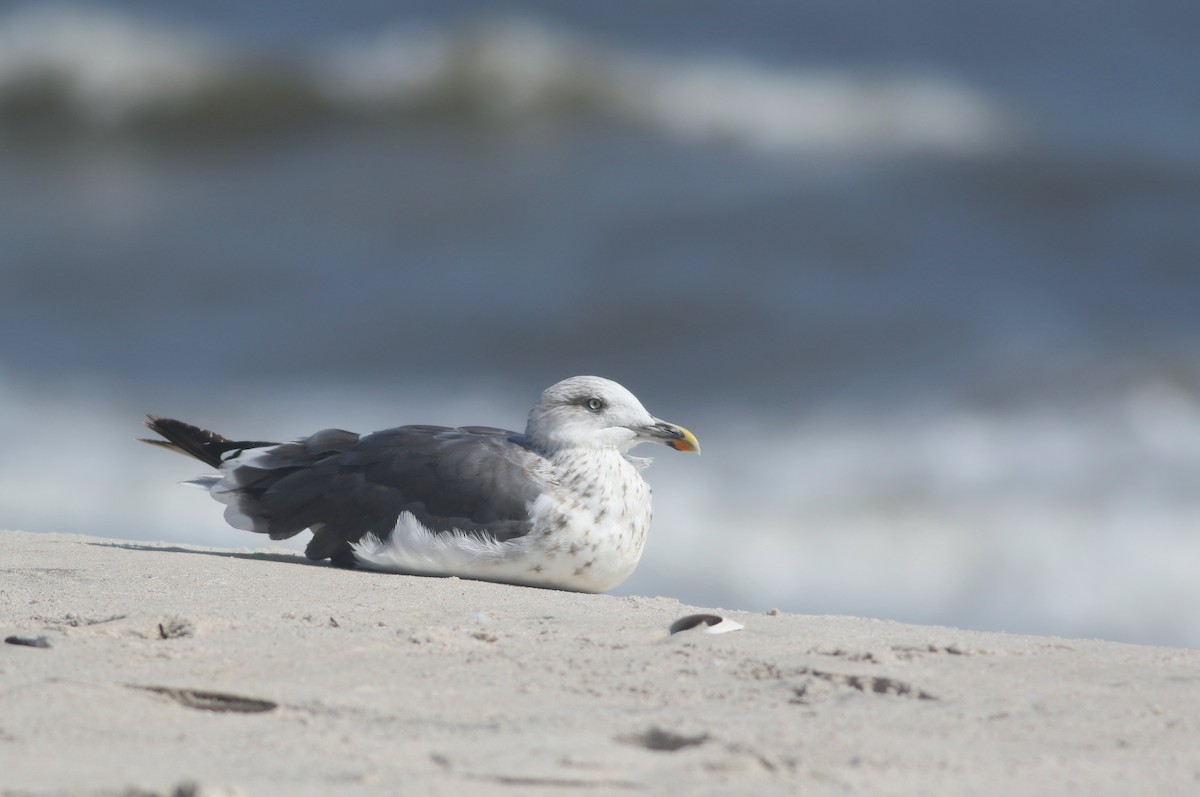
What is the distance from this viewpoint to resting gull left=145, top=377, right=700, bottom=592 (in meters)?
4.46

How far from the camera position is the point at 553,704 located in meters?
2.51

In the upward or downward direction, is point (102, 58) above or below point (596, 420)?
above

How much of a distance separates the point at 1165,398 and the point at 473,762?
28.7ft

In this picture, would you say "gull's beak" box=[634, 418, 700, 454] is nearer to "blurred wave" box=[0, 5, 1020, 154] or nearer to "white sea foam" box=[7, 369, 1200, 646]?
"white sea foam" box=[7, 369, 1200, 646]

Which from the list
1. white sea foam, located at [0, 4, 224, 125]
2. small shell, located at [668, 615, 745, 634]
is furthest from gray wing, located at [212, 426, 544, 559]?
white sea foam, located at [0, 4, 224, 125]

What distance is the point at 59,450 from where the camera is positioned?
9.54 metres

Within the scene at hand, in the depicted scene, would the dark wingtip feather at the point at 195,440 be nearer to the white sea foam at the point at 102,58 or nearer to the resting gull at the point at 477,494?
the resting gull at the point at 477,494

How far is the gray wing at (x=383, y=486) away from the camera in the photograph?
4492mm

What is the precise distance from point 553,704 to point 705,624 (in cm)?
79

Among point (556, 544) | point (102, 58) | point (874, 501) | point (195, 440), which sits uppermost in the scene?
point (102, 58)

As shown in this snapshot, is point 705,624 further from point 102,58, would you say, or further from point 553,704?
point 102,58

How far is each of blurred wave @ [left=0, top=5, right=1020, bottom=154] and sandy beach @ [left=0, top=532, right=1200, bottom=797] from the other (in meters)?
10.5

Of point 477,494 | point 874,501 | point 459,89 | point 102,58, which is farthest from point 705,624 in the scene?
point 102,58

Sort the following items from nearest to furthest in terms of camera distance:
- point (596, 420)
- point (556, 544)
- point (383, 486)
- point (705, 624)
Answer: point (705, 624)
point (556, 544)
point (383, 486)
point (596, 420)
